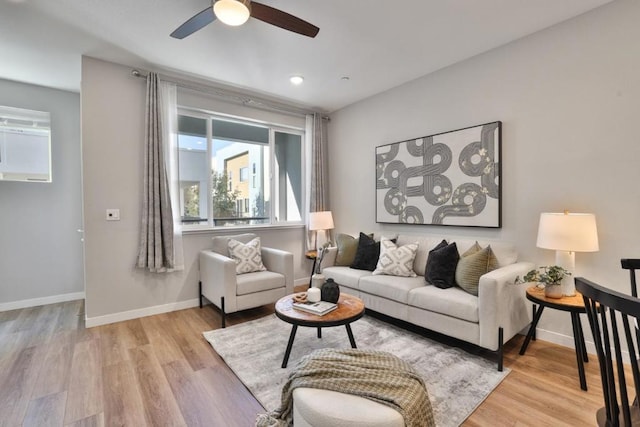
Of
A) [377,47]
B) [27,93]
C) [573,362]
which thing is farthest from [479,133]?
[27,93]

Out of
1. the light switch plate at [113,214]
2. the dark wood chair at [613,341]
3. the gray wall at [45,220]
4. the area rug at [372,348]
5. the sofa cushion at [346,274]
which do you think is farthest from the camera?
the gray wall at [45,220]

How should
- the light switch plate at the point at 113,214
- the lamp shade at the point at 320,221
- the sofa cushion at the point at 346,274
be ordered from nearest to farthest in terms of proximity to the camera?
the light switch plate at the point at 113,214
the sofa cushion at the point at 346,274
the lamp shade at the point at 320,221

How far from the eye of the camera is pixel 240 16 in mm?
1973

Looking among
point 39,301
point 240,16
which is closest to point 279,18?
point 240,16

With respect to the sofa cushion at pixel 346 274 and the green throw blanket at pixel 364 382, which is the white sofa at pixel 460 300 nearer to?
the sofa cushion at pixel 346 274

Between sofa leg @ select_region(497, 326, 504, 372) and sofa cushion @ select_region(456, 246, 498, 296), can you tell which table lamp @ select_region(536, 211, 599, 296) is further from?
sofa leg @ select_region(497, 326, 504, 372)

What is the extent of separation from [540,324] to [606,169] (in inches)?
55.8

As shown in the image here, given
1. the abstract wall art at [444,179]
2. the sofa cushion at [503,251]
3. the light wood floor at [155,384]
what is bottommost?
the light wood floor at [155,384]

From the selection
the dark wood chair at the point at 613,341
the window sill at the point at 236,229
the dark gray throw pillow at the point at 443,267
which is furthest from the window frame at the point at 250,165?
the dark wood chair at the point at 613,341

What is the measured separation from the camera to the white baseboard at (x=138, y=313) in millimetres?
3182

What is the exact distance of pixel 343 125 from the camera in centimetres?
475

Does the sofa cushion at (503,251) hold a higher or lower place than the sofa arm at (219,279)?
higher

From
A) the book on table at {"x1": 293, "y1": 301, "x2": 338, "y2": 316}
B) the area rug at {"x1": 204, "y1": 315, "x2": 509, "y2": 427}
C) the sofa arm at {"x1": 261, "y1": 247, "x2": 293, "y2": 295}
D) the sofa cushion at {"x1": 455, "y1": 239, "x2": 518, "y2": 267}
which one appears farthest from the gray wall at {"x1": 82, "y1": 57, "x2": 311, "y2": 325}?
the sofa cushion at {"x1": 455, "y1": 239, "x2": 518, "y2": 267}

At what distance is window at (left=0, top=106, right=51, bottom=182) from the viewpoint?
11.7 ft
